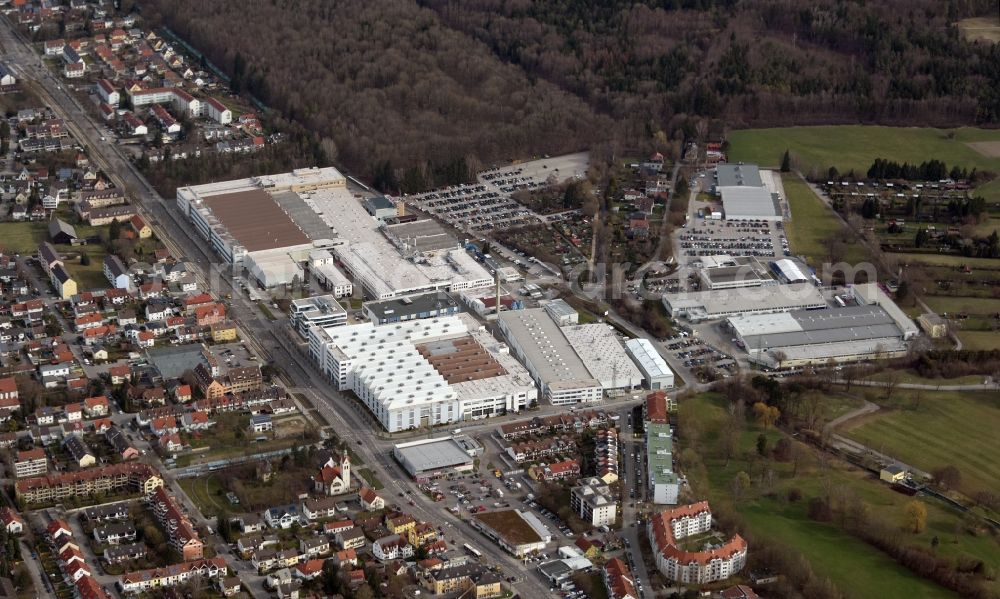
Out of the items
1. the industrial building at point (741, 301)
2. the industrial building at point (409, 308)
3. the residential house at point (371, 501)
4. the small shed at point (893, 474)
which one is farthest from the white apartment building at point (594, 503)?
the industrial building at point (741, 301)

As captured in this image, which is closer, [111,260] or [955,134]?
[111,260]

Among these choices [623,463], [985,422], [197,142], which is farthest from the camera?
[197,142]

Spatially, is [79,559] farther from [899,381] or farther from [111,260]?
[899,381]

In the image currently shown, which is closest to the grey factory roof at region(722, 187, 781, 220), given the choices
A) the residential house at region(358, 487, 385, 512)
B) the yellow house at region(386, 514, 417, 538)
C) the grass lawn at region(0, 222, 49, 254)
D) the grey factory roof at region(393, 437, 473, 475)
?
the grey factory roof at region(393, 437, 473, 475)

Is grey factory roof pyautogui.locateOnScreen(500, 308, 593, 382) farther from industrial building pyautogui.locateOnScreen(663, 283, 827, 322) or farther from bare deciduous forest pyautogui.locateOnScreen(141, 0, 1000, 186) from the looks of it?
bare deciduous forest pyautogui.locateOnScreen(141, 0, 1000, 186)

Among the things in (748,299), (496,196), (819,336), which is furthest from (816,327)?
(496,196)

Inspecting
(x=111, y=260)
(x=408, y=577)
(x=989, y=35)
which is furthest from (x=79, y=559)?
(x=989, y=35)

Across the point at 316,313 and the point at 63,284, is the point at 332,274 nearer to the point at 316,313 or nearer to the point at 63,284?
the point at 316,313

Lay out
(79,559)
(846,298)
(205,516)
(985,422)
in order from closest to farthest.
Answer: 1. (79,559)
2. (205,516)
3. (985,422)
4. (846,298)
